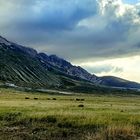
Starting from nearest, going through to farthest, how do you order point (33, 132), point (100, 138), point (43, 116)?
point (100, 138) → point (33, 132) → point (43, 116)

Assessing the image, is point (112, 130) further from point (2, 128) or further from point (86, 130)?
point (2, 128)

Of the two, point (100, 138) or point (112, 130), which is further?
point (112, 130)

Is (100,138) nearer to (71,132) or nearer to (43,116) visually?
(71,132)

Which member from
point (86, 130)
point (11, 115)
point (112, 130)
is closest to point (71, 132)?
point (86, 130)

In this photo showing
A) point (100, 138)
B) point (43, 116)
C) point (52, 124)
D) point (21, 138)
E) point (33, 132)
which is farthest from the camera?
point (43, 116)

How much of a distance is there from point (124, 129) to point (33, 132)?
7.15 metres

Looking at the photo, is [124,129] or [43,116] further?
Answer: [43,116]

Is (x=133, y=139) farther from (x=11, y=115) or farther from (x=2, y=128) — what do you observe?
(x=11, y=115)

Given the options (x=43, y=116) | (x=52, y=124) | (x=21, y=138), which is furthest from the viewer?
(x=43, y=116)

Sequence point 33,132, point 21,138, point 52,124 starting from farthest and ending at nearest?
point 52,124 < point 33,132 < point 21,138

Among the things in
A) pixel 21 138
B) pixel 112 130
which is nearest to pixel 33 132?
pixel 21 138

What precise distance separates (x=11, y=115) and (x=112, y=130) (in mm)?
13810

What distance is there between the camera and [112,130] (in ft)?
105

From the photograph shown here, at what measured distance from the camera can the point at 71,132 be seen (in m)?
34.8
